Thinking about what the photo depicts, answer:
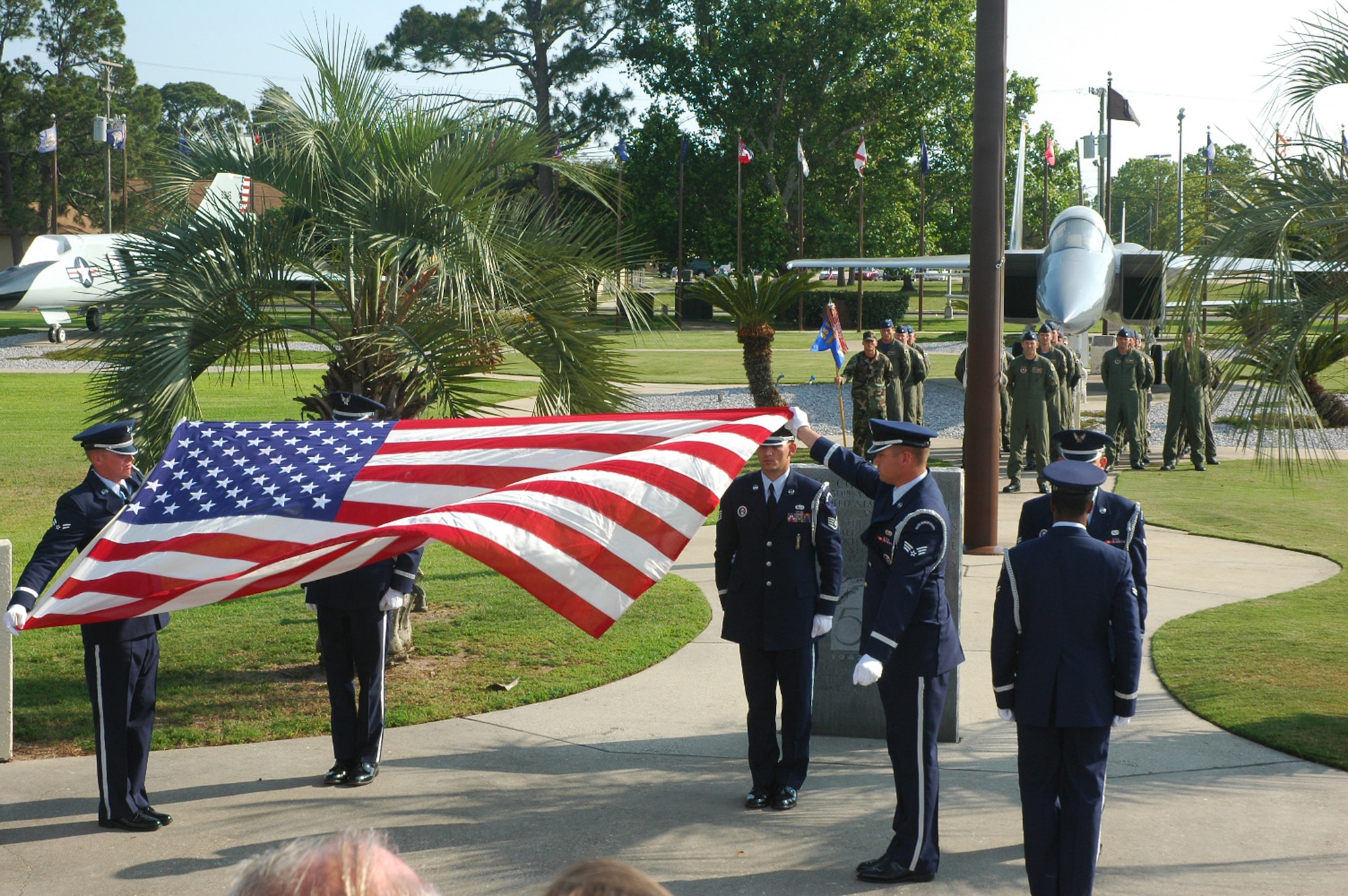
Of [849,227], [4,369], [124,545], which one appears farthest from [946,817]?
[849,227]

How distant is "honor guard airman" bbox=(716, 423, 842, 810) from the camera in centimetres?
546

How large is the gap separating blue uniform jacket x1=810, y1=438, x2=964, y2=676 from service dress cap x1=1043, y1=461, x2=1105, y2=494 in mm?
497

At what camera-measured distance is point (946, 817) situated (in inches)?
208

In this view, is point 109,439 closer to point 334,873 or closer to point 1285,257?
point 334,873

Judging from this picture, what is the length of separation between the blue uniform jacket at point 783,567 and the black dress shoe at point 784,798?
2.05 ft

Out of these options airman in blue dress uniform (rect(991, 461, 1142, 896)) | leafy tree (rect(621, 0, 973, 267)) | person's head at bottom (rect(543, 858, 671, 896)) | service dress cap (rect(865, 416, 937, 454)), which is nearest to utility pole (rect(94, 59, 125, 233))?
leafy tree (rect(621, 0, 973, 267))

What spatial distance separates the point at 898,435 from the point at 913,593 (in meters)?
0.65

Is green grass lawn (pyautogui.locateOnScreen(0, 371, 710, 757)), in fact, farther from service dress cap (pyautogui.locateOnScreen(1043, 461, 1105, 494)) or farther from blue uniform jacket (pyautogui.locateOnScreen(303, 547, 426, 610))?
service dress cap (pyautogui.locateOnScreen(1043, 461, 1105, 494))

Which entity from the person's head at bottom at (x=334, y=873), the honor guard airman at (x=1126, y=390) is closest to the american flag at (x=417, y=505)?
→ the person's head at bottom at (x=334, y=873)

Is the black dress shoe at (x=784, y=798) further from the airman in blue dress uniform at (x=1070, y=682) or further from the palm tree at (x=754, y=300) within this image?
the palm tree at (x=754, y=300)

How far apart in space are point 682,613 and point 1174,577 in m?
4.19

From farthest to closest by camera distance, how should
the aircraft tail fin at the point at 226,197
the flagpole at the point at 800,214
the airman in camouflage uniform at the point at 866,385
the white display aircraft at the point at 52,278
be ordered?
1. the flagpole at the point at 800,214
2. the white display aircraft at the point at 52,278
3. the airman in camouflage uniform at the point at 866,385
4. the aircraft tail fin at the point at 226,197

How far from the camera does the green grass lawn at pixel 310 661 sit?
21.9 ft

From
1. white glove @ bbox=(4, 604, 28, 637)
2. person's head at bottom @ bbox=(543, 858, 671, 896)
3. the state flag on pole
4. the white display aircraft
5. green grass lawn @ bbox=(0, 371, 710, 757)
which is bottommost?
green grass lawn @ bbox=(0, 371, 710, 757)
